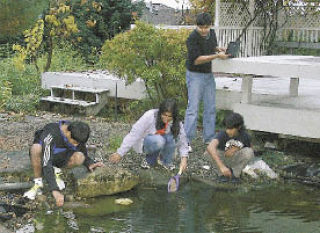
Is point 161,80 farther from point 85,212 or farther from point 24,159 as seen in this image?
point 85,212

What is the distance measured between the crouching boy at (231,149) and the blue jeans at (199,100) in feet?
3.33

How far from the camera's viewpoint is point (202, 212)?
5426mm

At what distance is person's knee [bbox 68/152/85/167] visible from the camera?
222 inches

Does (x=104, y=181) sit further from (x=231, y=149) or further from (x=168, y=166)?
(x=231, y=149)

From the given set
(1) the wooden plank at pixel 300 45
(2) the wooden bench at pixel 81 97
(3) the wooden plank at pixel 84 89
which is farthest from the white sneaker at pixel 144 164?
(1) the wooden plank at pixel 300 45

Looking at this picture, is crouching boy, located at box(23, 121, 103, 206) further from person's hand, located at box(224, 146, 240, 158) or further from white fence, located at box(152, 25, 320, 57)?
white fence, located at box(152, 25, 320, 57)

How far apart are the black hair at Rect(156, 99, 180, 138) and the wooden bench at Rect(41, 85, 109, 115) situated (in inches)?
152

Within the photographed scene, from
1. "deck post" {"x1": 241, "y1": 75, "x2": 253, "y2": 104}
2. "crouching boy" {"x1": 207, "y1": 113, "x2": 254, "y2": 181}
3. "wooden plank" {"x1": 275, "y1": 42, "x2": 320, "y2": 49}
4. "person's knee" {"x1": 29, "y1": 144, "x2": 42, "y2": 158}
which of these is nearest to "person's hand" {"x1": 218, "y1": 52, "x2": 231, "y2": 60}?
"deck post" {"x1": 241, "y1": 75, "x2": 253, "y2": 104}

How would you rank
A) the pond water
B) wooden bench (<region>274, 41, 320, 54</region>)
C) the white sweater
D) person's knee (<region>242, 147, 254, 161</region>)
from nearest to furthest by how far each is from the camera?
the pond water → the white sweater → person's knee (<region>242, 147, 254, 161</region>) → wooden bench (<region>274, 41, 320, 54</region>)

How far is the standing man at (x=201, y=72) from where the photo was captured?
6.93m

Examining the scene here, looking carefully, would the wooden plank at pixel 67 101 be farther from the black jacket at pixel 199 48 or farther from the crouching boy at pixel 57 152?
the crouching boy at pixel 57 152

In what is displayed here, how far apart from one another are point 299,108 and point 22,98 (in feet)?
17.3

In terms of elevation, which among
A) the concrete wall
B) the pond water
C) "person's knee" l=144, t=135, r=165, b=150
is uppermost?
the concrete wall

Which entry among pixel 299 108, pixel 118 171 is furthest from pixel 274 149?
pixel 118 171
